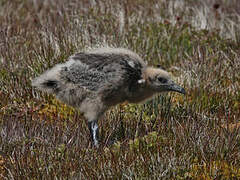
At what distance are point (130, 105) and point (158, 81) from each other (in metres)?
0.88

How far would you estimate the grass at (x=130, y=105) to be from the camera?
4.15 meters

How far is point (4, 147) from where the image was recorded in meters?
4.47

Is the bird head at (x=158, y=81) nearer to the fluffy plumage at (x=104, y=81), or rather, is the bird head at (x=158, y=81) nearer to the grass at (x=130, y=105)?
the fluffy plumage at (x=104, y=81)

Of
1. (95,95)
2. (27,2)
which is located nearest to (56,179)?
(95,95)

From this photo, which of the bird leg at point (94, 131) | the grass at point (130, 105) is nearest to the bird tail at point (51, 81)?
the grass at point (130, 105)

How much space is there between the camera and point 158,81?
4887 millimetres

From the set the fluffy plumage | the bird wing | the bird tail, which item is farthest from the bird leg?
the bird tail

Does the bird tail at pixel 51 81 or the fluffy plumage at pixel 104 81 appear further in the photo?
the bird tail at pixel 51 81

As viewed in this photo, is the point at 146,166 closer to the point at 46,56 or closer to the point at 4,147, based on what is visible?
the point at 4,147

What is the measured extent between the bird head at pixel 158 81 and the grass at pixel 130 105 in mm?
353

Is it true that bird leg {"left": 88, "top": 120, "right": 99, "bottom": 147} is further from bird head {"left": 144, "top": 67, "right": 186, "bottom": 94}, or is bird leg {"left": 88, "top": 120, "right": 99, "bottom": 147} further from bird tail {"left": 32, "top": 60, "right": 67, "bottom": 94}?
bird head {"left": 144, "top": 67, "right": 186, "bottom": 94}

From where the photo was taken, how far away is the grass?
13.6ft

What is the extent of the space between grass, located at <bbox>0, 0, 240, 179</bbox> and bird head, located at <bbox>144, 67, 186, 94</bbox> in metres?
0.35

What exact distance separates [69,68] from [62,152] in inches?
40.7
